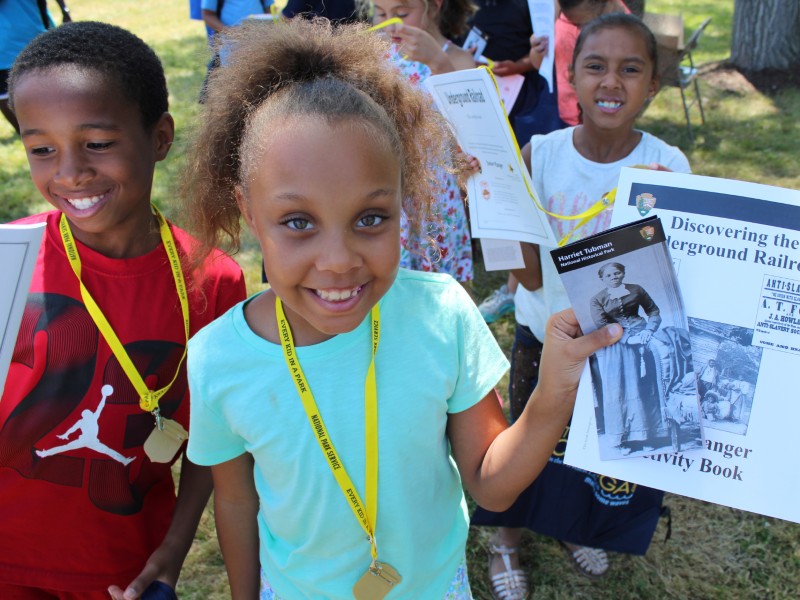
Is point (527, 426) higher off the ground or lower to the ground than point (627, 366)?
lower

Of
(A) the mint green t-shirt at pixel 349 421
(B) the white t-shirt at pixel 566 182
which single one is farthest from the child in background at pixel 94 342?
(B) the white t-shirt at pixel 566 182

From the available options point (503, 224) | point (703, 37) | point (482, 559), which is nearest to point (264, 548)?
point (503, 224)

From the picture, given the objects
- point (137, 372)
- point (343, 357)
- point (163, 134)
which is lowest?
point (137, 372)

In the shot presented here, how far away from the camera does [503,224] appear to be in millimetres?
2023

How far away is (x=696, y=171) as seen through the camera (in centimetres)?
563

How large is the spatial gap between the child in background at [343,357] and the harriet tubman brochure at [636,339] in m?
0.05

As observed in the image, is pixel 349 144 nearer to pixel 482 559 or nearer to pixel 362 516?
pixel 362 516

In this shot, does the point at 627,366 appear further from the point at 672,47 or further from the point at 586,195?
the point at 672,47

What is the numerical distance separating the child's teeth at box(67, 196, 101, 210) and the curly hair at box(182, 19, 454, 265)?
0.20 metres

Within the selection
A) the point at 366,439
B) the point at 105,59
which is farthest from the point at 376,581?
the point at 105,59

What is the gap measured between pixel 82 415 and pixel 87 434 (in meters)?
0.04

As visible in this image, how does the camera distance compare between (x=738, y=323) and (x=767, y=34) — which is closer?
(x=738, y=323)

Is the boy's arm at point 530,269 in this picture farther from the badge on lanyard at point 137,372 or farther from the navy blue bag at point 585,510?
the badge on lanyard at point 137,372

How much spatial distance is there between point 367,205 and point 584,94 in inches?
53.3
